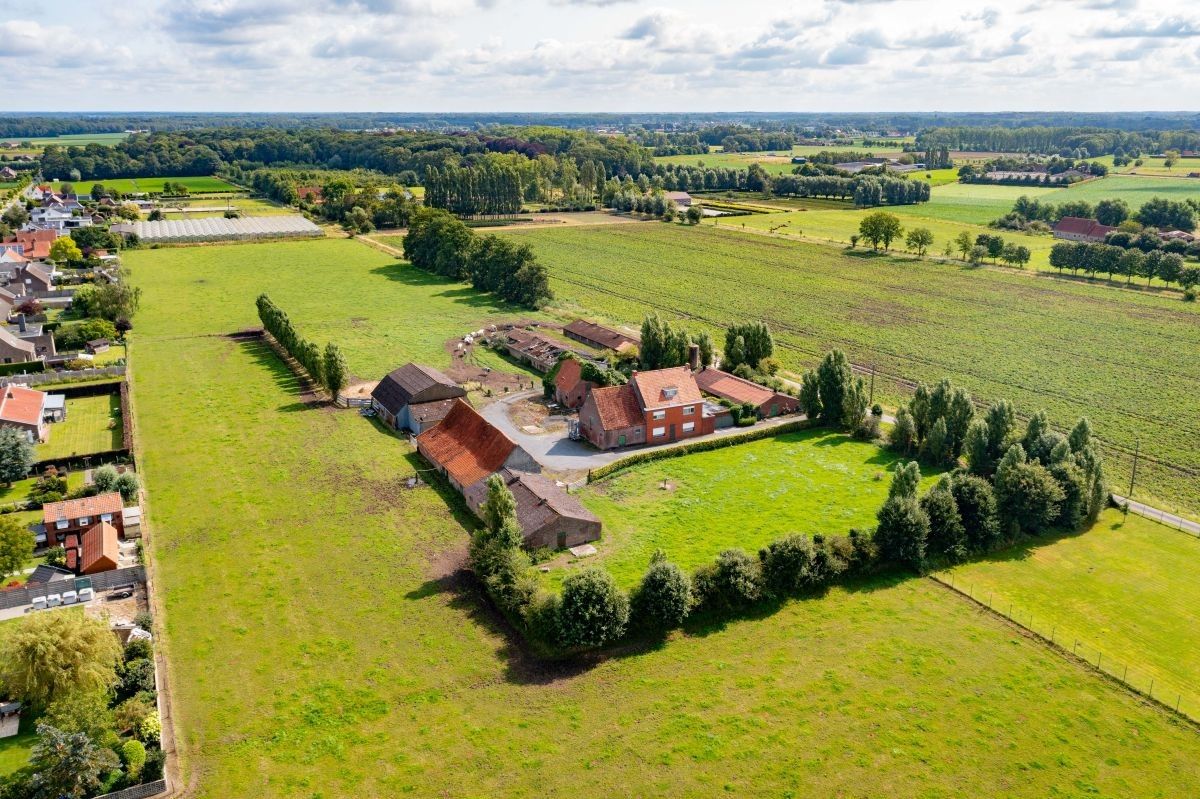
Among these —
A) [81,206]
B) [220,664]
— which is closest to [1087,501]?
[220,664]

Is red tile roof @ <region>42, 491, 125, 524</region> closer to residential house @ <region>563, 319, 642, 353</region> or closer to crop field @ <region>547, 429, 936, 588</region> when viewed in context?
crop field @ <region>547, 429, 936, 588</region>

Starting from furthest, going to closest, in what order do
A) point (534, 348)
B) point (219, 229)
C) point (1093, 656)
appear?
point (219, 229) → point (534, 348) → point (1093, 656)

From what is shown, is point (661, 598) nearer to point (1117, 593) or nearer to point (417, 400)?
point (1117, 593)

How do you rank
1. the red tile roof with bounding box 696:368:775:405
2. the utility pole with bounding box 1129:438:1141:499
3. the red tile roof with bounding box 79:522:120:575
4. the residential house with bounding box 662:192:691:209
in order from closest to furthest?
the red tile roof with bounding box 79:522:120:575 < the utility pole with bounding box 1129:438:1141:499 < the red tile roof with bounding box 696:368:775:405 < the residential house with bounding box 662:192:691:209

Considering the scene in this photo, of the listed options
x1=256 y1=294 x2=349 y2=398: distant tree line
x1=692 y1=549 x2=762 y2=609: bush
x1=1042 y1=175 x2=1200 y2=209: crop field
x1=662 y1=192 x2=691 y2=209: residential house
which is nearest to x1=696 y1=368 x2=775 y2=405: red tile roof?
x1=692 y1=549 x2=762 y2=609: bush

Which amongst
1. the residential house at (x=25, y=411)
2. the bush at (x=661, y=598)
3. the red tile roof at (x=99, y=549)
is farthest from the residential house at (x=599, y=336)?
the residential house at (x=25, y=411)

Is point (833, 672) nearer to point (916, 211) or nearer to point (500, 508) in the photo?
point (500, 508)

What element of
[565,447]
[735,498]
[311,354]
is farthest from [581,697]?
[311,354]
